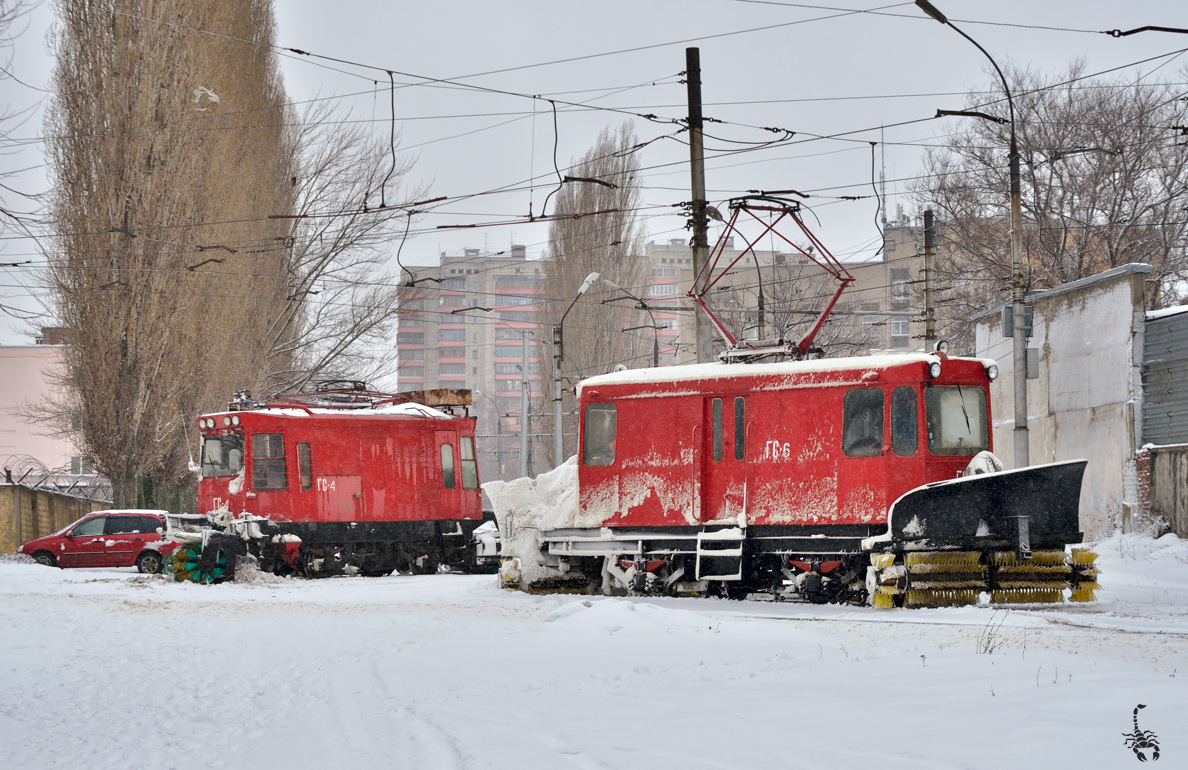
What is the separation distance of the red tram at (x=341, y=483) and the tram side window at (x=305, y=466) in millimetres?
21

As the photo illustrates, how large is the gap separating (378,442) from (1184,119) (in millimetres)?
26903

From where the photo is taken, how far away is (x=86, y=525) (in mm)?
28047

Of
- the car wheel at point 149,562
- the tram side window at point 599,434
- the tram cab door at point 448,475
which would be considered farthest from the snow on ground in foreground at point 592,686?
the car wheel at point 149,562

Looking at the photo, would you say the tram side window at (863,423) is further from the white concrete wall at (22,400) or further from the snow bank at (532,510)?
the white concrete wall at (22,400)

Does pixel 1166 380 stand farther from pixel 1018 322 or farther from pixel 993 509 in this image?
pixel 993 509

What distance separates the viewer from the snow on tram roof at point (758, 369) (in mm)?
14828

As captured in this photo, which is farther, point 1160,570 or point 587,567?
point 1160,570

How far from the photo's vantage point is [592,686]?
8539mm

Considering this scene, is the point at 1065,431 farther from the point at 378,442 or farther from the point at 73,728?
the point at 73,728

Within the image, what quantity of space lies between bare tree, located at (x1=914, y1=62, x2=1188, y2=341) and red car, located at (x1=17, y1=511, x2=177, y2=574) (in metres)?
22.4

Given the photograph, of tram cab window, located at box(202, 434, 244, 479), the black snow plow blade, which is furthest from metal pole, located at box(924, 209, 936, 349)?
tram cab window, located at box(202, 434, 244, 479)

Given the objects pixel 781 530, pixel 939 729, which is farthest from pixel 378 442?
pixel 939 729

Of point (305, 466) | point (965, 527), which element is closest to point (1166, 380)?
point (965, 527)

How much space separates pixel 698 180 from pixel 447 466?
7760mm
